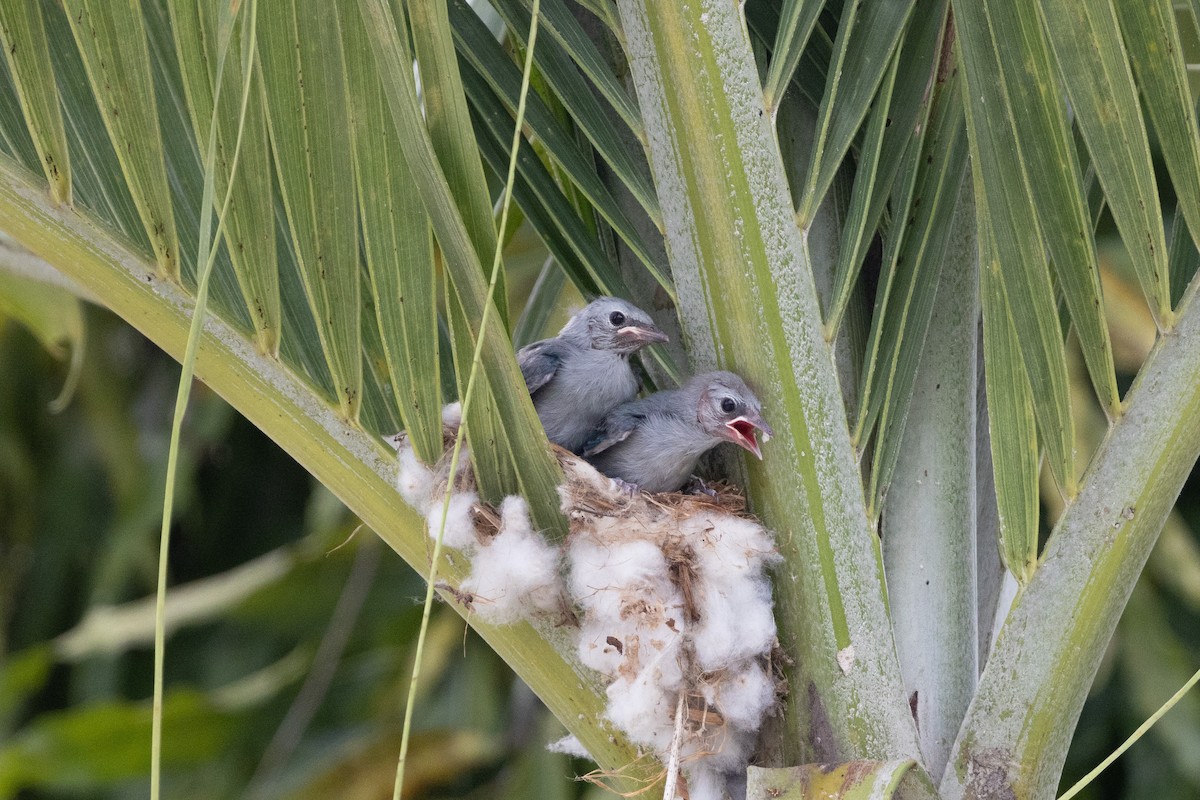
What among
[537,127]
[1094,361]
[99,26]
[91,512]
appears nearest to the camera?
[99,26]

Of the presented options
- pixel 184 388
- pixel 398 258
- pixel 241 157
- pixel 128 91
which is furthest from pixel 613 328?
pixel 184 388

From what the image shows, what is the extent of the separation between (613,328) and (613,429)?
30cm

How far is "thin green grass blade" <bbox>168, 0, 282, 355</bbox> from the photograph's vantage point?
1184 millimetres

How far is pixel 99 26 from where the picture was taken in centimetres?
118

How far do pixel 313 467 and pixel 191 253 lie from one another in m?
0.35

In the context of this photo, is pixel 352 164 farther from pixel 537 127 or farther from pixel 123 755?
pixel 123 755

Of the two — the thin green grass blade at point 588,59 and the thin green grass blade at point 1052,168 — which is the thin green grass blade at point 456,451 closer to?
the thin green grass blade at point 588,59

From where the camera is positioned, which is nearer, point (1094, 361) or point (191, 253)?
point (1094, 361)

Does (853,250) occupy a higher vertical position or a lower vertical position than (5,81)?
lower

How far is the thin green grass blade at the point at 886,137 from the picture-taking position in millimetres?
1391

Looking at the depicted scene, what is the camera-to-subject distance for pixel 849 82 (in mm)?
1438

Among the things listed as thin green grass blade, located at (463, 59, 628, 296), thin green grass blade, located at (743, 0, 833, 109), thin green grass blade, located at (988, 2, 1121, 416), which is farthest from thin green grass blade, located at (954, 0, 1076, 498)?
thin green grass blade, located at (463, 59, 628, 296)

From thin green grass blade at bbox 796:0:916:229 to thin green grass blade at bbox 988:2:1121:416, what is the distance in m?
0.16

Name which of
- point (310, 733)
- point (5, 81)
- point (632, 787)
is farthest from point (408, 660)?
point (5, 81)
